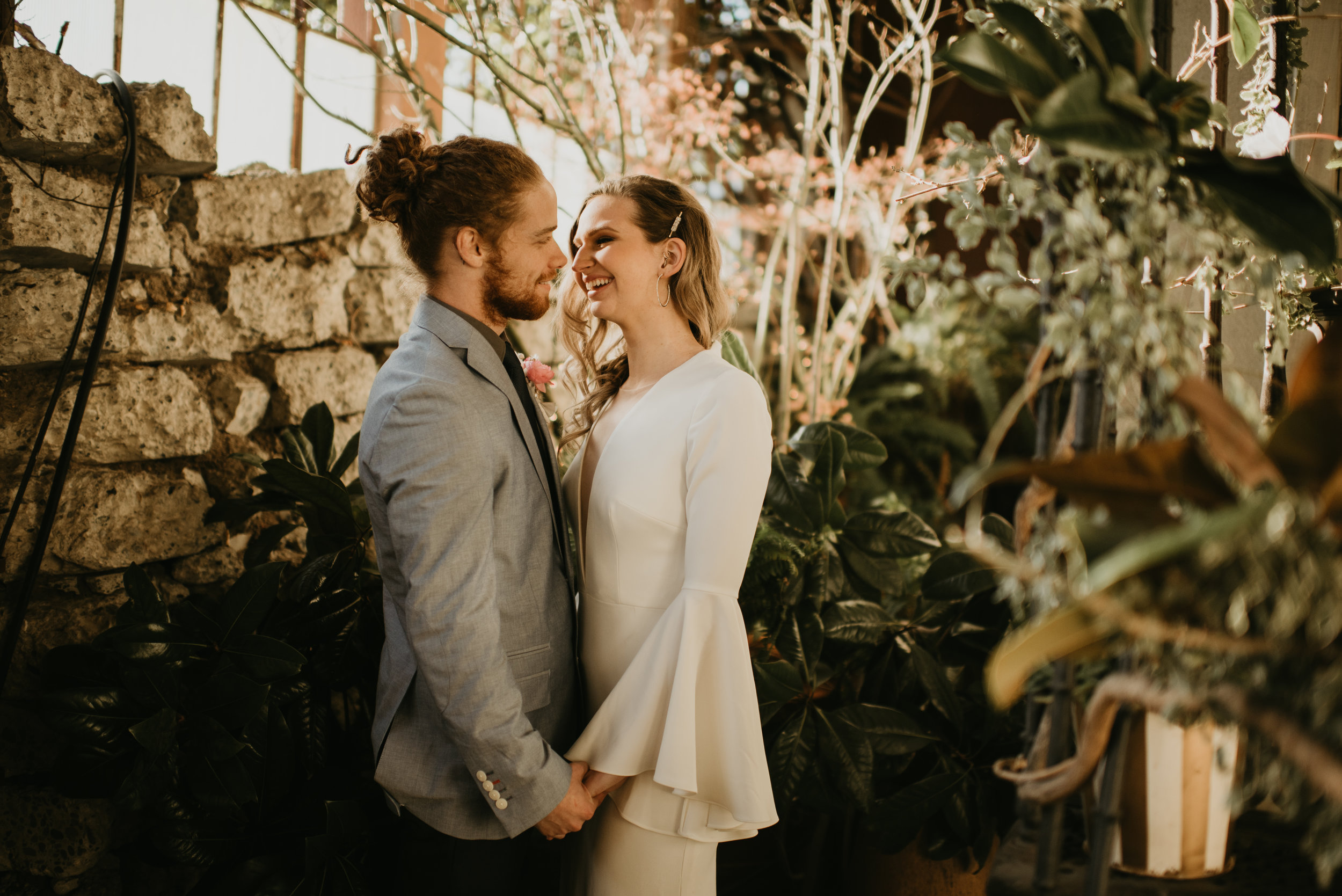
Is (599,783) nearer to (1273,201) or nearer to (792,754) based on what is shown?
(792,754)

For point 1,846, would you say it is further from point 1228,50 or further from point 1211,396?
point 1228,50

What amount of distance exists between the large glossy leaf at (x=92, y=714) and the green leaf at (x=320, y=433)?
532mm

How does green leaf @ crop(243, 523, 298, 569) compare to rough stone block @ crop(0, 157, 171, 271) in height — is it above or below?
below

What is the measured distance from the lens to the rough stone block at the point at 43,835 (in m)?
1.53

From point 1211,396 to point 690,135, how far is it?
2.92 m

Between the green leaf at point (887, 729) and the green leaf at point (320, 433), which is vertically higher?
the green leaf at point (320, 433)

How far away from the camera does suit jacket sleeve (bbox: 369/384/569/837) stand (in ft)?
3.92

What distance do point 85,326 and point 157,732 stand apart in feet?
2.56

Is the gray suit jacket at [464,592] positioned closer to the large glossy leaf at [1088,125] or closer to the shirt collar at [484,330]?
the shirt collar at [484,330]

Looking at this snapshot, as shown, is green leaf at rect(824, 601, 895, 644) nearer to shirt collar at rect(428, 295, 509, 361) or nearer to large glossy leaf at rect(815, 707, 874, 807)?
large glossy leaf at rect(815, 707, 874, 807)

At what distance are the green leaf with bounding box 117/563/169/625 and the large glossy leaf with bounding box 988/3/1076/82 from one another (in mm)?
1518

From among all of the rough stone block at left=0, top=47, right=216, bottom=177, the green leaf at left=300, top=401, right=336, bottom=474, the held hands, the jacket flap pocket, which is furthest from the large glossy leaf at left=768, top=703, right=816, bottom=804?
the rough stone block at left=0, top=47, right=216, bottom=177

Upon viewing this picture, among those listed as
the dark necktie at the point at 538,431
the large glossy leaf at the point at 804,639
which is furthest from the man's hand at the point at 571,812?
the large glossy leaf at the point at 804,639

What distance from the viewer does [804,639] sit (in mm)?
1771
